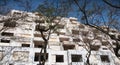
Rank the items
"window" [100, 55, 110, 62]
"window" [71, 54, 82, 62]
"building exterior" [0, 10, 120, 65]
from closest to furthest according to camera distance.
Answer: "building exterior" [0, 10, 120, 65], "window" [71, 54, 82, 62], "window" [100, 55, 110, 62]

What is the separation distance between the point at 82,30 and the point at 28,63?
20506mm

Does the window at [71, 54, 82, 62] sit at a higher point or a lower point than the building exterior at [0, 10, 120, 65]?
lower

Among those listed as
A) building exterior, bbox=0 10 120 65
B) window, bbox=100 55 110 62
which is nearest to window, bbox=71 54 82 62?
building exterior, bbox=0 10 120 65

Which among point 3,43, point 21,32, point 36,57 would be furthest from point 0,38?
point 36,57

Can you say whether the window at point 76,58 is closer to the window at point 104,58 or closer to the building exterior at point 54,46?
the building exterior at point 54,46

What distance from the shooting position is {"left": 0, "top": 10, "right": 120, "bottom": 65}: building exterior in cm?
2539

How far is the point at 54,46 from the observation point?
32.3 m

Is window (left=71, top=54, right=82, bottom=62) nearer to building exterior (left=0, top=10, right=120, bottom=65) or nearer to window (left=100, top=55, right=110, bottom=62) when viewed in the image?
building exterior (left=0, top=10, right=120, bottom=65)

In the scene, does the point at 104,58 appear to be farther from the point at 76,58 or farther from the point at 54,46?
the point at 54,46

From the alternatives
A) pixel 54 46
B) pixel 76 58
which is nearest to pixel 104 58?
pixel 76 58

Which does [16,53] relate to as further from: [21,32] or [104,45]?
[104,45]

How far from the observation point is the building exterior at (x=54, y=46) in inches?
1000

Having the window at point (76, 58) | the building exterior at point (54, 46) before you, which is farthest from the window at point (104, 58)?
the window at point (76, 58)

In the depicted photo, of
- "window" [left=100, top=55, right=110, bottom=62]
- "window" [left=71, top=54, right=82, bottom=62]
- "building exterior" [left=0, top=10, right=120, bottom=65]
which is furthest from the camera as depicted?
"window" [left=100, top=55, right=110, bottom=62]
